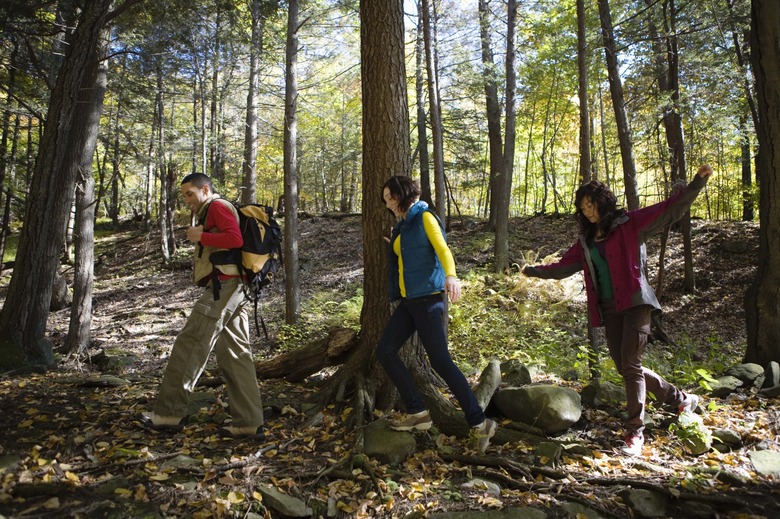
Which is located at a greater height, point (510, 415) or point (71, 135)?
point (71, 135)

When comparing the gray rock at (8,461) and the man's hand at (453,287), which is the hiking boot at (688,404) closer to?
the man's hand at (453,287)

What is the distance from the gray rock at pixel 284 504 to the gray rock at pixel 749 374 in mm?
4445

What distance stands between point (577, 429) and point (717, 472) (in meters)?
1.05

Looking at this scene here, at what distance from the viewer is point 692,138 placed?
1518 centimetres

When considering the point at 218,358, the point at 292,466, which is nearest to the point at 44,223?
the point at 218,358

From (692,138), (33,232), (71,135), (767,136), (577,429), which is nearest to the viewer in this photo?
(577,429)

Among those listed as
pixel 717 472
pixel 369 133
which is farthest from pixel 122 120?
pixel 717 472

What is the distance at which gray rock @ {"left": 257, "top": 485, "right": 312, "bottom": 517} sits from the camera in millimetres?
3037

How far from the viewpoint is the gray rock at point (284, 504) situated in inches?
120

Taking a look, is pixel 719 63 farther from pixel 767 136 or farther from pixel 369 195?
pixel 369 195

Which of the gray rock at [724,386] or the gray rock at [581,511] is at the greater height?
the gray rock at [724,386]

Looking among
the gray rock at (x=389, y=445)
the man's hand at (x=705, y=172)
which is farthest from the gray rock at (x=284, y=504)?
the man's hand at (x=705, y=172)

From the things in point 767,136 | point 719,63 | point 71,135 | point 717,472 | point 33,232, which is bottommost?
point 717,472

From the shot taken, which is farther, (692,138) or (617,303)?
(692,138)
